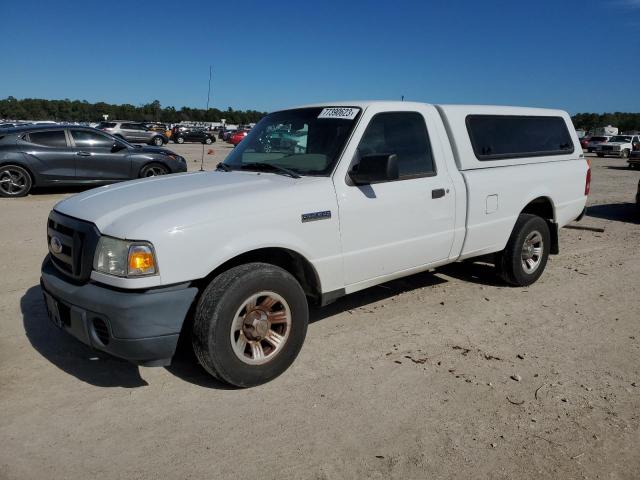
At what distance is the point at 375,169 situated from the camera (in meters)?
3.68

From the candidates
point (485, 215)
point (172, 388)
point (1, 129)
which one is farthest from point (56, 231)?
point (1, 129)

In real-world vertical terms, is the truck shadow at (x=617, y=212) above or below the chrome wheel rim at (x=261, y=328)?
above

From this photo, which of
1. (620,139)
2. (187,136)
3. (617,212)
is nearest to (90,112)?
(187,136)

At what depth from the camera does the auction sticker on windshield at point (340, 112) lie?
13.5 ft

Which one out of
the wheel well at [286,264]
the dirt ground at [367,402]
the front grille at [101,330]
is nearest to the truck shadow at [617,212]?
the dirt ground at [367,402]

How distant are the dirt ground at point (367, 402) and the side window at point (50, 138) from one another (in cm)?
719

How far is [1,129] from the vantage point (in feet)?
37.7

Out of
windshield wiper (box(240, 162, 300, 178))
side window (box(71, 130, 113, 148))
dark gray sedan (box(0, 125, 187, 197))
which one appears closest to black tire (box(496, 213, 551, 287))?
windshield wiper (box(240, 162, 300, 178))

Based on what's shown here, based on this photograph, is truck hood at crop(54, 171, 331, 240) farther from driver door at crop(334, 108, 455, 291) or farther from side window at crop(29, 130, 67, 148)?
side window at crop(29, 130, 67, 148)

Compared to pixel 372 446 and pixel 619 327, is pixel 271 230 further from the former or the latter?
pixel 619 327

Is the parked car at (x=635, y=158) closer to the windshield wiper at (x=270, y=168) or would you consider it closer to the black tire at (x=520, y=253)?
the black tire at (x=520, y=253)

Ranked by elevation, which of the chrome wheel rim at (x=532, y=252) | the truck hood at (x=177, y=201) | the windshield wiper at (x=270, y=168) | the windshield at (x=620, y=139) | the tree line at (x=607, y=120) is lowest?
the chrome wheel rim at (x=532, y=252)

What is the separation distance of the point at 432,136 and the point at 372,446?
2717 mm

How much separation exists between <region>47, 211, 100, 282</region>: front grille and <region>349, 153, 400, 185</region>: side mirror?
1806 millimetres
